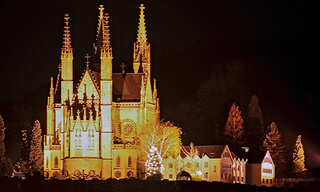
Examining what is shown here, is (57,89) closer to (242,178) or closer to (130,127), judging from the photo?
(130,127)

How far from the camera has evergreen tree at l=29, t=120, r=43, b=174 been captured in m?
132

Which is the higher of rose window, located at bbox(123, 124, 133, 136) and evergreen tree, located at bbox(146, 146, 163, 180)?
rose window, located at bbox(123, 124, 133, 136)

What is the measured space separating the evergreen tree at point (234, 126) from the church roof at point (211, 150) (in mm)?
9350

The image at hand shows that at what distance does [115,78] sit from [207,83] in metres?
30.4

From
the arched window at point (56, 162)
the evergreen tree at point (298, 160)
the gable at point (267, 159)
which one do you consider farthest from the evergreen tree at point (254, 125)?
the arched window at point (56, 162)

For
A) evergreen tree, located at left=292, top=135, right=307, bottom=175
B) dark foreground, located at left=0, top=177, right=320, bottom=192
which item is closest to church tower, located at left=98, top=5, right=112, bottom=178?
dark foreground, located at left=0, top=177, right=320, bottom=192

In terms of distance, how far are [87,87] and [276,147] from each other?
83.4 feet

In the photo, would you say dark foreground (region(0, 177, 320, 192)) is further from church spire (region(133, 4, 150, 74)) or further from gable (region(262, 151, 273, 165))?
church spire (region(133, 4, 150, 74))

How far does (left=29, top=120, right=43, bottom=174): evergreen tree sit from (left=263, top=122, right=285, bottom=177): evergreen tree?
27846mm

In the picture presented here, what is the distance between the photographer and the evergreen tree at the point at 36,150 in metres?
132

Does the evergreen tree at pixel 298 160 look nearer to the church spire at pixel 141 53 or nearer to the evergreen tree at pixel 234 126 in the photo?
the evergreen tree at pixel 234 126

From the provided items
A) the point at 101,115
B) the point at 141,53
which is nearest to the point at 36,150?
the point at 101,115

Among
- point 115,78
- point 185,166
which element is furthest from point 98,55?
point 185,166

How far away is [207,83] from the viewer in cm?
15075
